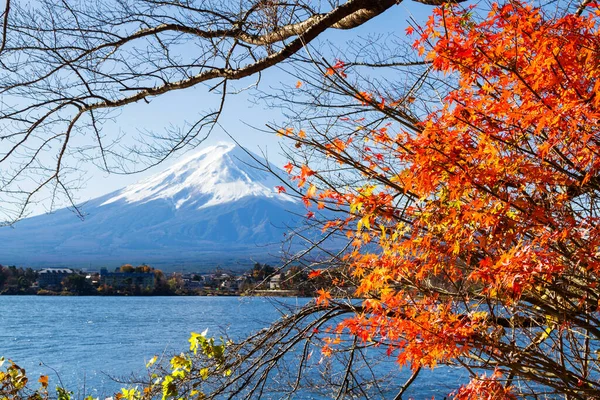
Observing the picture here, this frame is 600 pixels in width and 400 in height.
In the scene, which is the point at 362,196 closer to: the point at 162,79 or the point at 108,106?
the point at 162,79

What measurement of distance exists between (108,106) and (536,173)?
3.27 metres

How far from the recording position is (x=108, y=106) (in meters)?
4.79

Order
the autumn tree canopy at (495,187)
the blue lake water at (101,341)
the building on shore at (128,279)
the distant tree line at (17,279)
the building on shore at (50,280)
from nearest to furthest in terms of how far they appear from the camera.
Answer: the autumn tree canopy at (495,187), the blue lake water at (101,341), the building on shore at (128,279), the distant tree line at (17,279), the building on shore at (50,280)

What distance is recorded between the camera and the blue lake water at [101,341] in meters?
20.1

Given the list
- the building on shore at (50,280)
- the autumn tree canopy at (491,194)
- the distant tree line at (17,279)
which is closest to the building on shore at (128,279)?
the building on shore at (50,280)

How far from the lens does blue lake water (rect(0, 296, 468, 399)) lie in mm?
20075

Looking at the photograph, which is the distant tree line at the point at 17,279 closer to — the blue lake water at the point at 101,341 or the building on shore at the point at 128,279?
the building on shore at the point at 128,279

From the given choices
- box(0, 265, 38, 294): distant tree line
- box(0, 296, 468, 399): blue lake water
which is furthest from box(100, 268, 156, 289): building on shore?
box(0, 296, 468, 399): blue lake water

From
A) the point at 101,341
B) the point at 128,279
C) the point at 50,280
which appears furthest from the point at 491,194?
the point at 50,280

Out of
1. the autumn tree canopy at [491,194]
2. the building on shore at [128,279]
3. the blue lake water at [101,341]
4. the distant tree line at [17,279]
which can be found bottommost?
the blue lake water at [101,341]

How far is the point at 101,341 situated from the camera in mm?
33438

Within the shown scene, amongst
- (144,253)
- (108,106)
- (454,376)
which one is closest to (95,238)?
(144,253)

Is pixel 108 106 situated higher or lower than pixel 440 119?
higher

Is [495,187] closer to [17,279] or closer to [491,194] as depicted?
[491,194]
